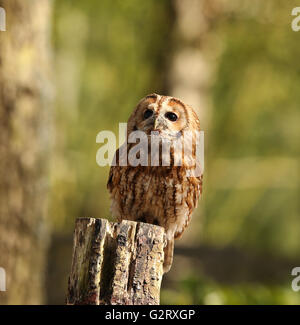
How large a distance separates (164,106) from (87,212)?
1030 centimetres

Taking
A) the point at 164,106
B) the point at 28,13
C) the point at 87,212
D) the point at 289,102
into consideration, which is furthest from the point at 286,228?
the point at 164,106

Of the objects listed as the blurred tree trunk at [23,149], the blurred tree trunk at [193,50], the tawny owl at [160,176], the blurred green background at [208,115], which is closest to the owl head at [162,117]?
the tawny owl at [160,176]

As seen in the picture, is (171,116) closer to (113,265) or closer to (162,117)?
(162,117)

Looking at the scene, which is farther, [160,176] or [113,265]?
[160,176]

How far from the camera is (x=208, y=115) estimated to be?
10070mm

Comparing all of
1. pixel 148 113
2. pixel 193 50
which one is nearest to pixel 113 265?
pixel 148 113

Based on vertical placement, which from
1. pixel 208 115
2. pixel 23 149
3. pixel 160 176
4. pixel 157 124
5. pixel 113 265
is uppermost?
pixel 208 115

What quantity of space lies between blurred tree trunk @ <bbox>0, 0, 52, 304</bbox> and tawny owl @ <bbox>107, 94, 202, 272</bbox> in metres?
1.77

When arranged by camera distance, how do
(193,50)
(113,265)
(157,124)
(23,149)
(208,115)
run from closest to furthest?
(113,265) → (157,124) → (23,149) → (193,50) → (208,115)

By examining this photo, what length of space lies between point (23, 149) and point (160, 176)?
222 centimetres

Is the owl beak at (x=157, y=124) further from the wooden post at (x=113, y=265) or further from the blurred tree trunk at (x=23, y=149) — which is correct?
the blurred tree trunk at (x=23, y=149)

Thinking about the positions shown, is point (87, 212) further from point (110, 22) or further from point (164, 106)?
point (164, 106)

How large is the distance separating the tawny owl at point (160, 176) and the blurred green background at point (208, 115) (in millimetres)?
1684
